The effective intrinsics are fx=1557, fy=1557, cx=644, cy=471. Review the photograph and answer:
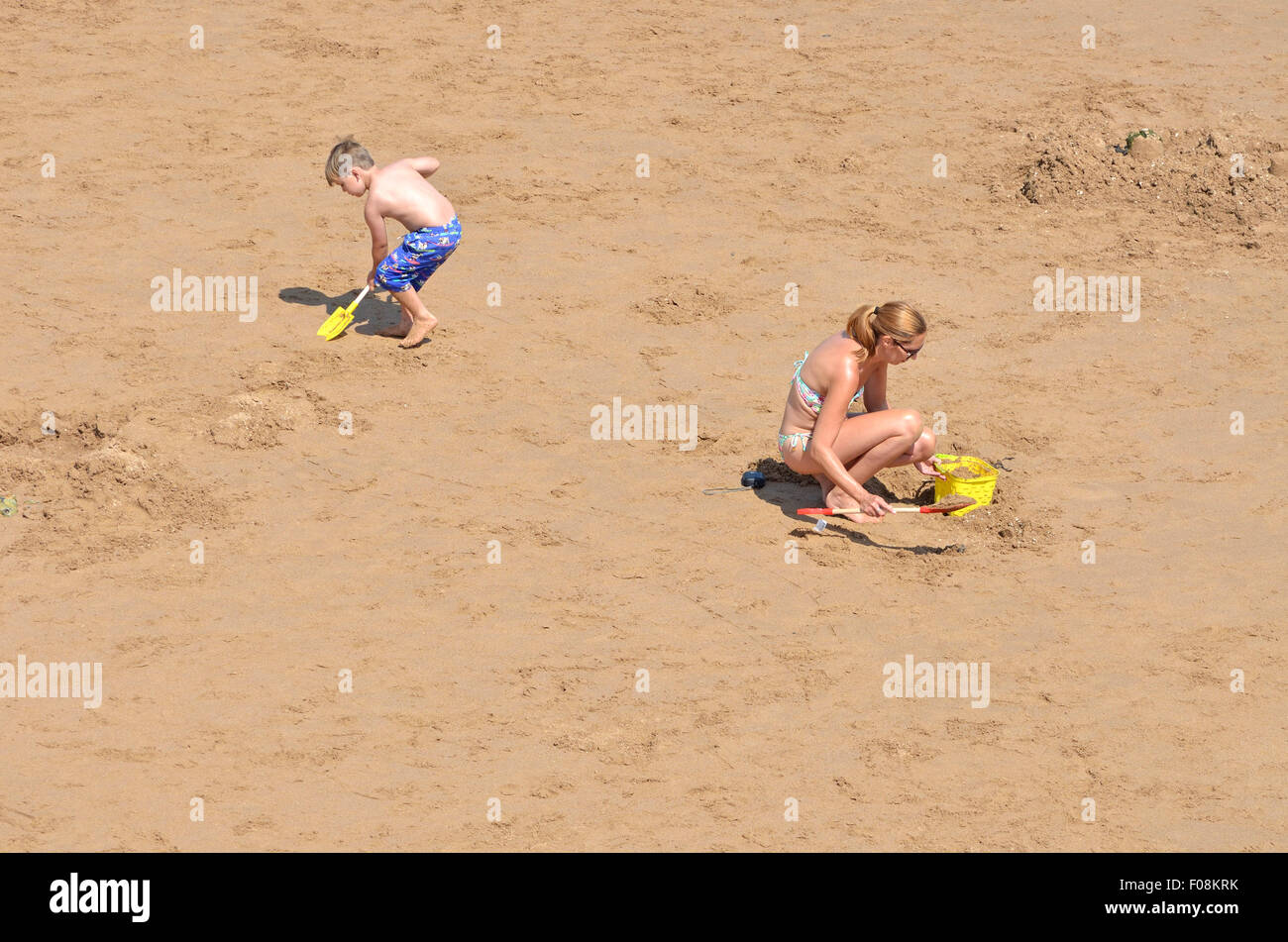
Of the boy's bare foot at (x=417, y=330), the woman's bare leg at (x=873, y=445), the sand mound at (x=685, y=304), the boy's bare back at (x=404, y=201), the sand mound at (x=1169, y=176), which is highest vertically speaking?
the sand mound at (x=1169, y=176)

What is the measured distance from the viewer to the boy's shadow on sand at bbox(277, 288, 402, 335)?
966 cm

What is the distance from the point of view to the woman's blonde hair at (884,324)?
7449 mm

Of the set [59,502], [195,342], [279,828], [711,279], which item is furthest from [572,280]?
[279,828]

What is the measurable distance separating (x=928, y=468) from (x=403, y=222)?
11.7ft

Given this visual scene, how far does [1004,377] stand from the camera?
9.20 meters

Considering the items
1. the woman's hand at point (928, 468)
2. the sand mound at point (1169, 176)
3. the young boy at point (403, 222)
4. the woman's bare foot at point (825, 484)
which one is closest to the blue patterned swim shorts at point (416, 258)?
the young boy at point (403, 222)

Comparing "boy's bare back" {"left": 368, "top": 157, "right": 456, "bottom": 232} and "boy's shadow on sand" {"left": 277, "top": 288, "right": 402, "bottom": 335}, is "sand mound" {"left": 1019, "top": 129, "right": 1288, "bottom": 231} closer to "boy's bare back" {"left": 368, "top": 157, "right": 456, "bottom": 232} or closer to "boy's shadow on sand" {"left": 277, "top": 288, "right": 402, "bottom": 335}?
"boy's bare back" {"left": 368, "top": 157, "right": 456, "bottom": 232}

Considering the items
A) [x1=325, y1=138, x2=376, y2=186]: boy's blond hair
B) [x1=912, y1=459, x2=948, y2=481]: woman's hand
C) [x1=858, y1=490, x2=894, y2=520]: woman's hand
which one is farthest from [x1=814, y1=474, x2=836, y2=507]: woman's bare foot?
[x1=325, y1=138, x2=376, y2=186]: boy's blond hair

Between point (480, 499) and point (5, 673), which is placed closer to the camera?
point (5, 673)

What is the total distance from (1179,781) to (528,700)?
2631 mm

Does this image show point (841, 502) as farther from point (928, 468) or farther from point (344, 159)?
point (344, 159)

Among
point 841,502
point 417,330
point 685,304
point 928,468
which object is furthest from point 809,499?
point 417,330

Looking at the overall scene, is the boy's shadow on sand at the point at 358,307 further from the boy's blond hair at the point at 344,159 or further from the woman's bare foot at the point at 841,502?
the woman's bare foot at the point at 841,502
